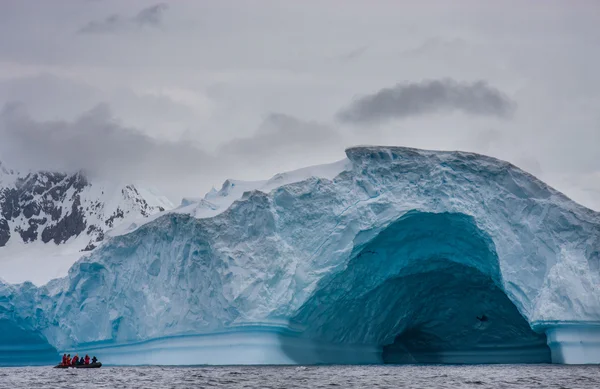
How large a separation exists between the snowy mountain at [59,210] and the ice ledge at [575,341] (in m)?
29.0

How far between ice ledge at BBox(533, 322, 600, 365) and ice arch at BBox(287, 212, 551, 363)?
2.54 meters

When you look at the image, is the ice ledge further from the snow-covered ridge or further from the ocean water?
the snow-covered ridge

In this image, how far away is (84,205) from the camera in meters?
48.8

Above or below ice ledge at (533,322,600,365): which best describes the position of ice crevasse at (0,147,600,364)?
above

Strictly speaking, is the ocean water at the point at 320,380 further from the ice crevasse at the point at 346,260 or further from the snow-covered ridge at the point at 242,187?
the snow-covered ridge at the point at 242,187

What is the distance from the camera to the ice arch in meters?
24.0

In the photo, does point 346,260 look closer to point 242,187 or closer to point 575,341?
point 242,187

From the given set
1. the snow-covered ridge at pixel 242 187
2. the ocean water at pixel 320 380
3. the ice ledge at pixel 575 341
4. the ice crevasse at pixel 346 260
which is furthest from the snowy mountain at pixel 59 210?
the ice ledge at pixel 575 341

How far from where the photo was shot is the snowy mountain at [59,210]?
46.3 m

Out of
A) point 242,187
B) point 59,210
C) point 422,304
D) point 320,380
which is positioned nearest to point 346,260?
point 242,187

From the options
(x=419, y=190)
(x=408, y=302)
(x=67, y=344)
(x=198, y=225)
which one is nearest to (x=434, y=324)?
(x=408, y=302)

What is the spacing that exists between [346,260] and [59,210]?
1172 inches

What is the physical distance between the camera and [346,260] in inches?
909

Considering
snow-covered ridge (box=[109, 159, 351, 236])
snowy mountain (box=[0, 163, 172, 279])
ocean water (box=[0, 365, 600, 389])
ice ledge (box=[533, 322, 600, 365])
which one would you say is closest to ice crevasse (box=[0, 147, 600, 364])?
ice ledge (box=[533, 322, 600, 365])
